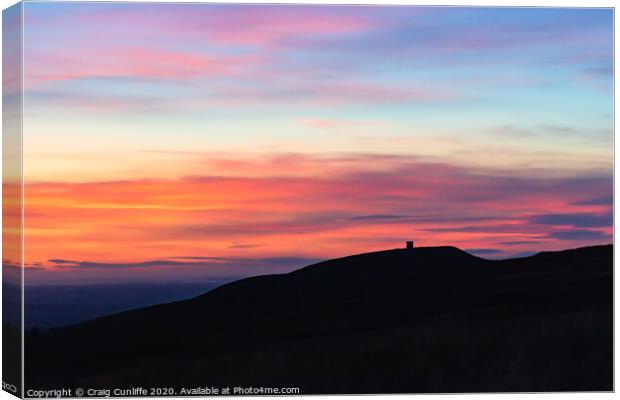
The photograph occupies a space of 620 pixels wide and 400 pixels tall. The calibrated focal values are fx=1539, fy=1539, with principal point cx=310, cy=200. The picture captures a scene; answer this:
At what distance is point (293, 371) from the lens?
70.4 feet

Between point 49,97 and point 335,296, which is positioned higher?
point 49,97

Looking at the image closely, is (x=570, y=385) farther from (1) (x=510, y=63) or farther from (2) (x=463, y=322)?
(1) (x=510, y=63)

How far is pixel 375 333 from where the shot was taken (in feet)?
71.1

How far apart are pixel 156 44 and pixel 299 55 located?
6.50 ft

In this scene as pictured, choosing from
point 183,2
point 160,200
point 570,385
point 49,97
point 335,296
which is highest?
point 183,2

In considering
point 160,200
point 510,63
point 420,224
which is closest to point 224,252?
point 160,200

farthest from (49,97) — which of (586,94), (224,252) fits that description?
(586,94)

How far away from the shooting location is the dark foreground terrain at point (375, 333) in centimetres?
2123

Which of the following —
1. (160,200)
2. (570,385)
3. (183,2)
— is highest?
(183,2)

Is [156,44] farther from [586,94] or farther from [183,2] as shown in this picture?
[586,94]

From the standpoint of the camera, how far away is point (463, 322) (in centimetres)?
2181

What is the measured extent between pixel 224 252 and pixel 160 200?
1143 millimetres

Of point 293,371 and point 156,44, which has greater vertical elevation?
point 156,44

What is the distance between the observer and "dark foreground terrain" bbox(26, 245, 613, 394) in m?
21.2
